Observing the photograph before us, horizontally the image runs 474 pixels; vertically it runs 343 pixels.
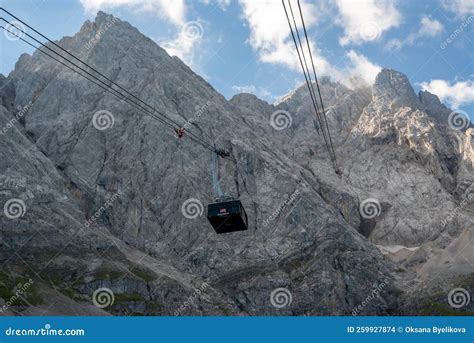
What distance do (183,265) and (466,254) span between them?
8620cm

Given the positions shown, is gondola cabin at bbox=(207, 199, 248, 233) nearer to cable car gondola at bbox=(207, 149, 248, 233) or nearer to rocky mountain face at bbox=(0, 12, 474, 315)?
cable car gondola at bbox=(207, 149, 248, 233)

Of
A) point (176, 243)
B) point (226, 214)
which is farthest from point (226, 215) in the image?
point (176, 243)

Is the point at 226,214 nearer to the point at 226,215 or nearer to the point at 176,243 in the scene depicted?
the point at 226,215

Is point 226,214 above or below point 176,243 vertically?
above

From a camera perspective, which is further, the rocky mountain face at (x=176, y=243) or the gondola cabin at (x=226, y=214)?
the rocky mountain face at (x=176, y=243)

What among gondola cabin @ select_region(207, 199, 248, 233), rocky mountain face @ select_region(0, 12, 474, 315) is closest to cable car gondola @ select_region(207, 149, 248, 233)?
gondola cabin @ select_region(207, 199, 248, 233)

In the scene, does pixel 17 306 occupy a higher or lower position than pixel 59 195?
lower

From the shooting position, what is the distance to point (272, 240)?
172875 millimetres

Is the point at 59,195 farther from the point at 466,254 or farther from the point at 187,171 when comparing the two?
the point at 466,254

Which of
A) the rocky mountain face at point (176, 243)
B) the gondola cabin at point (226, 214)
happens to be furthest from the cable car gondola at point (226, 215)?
the rocky mountain face at point (176, 243)

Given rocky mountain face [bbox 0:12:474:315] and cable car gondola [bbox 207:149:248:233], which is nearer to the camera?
cable car gondola [bbox 207:149:248:233]

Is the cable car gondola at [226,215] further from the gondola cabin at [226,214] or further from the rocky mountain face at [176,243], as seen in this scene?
the rocky mountain face at [176,243]

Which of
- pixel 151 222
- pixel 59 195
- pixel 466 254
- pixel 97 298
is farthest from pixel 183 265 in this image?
pixel 466 254

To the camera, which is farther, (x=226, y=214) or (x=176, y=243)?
(x=176, y=243)
